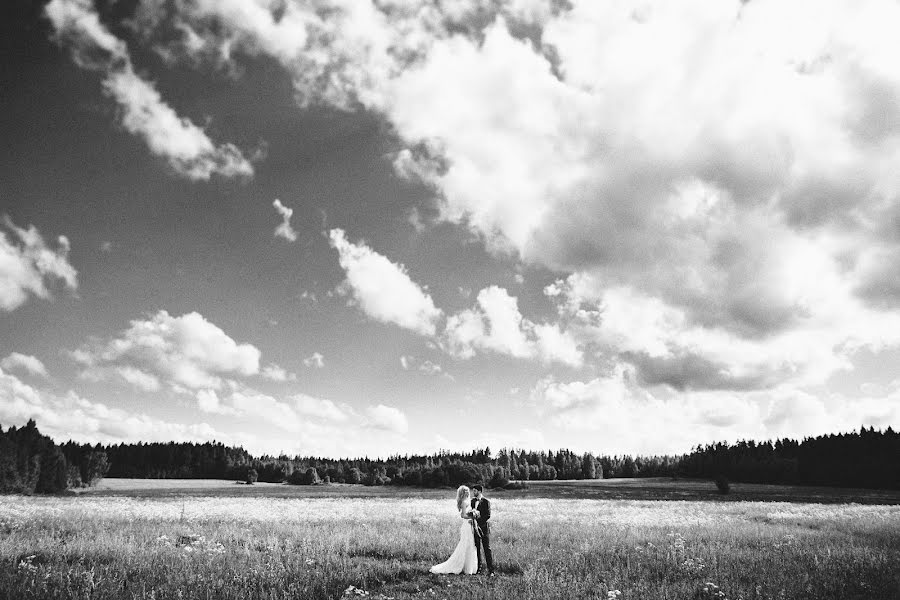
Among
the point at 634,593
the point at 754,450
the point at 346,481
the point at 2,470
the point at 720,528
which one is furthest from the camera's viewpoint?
the point at 754,450

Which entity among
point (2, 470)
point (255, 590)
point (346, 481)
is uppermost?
point (255, 590)

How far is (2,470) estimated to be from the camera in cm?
8481

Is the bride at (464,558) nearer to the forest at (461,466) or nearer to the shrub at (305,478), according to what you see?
the forest at (461,466)

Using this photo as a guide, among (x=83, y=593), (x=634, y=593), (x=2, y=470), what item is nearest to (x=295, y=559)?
(x=83, y=593)

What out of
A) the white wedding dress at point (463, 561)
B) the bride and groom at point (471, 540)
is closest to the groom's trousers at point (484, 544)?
the bride and groom at point (471, 540)

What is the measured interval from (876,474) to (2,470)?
5970 inches

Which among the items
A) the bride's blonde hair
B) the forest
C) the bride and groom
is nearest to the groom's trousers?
the bride and groom

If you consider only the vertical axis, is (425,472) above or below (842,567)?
below

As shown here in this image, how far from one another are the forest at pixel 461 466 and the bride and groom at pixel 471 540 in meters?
79.8

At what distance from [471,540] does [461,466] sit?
113m

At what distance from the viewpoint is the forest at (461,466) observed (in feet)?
311

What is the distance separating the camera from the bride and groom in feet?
44.8

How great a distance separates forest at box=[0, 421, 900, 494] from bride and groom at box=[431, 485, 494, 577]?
7978 cm

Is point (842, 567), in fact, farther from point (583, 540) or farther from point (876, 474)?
point (876, 474)
